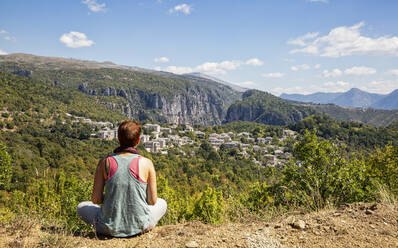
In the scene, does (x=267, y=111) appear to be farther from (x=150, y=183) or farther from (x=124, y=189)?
(x=124, y=189)

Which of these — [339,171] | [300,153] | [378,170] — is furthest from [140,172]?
[378,170]

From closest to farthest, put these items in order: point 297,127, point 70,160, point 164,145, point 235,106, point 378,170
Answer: point 378,170
point 70,160
point 164,145
point 297,127
point 235,106

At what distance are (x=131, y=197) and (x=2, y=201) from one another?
63.5 feet

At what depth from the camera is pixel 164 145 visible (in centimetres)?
6066

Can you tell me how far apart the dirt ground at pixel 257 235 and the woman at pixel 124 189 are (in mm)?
135

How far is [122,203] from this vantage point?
2307mm

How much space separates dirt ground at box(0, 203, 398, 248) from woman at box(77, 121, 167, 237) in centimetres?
13

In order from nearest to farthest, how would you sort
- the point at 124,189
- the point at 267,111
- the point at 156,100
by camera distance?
the point at 124,189 < the point at 267,111 < the point at 156,100

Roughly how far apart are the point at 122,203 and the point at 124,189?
5.8 inches

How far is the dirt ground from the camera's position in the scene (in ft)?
7.01

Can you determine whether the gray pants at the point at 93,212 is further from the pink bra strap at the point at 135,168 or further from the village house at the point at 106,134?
the village house at the point at 106,134

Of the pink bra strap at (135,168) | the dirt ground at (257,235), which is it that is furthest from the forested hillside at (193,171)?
the pink bra strap at (135,168)

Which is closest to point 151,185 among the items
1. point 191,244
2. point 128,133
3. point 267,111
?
point 128,133

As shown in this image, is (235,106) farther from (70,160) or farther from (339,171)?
(339,171)
